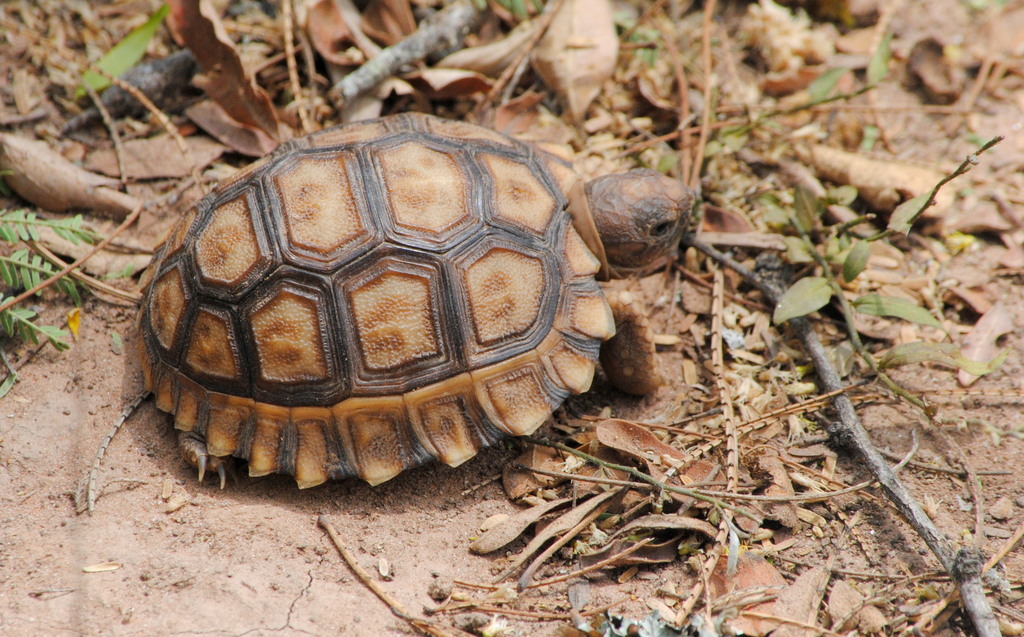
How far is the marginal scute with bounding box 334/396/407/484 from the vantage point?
10.3 feet

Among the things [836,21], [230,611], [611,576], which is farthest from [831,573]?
[836,21]

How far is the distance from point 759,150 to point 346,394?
122 inches

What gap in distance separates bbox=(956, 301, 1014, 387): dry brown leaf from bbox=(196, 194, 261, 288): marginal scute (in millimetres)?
3423

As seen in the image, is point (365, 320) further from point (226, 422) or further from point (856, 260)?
point (856, 260)

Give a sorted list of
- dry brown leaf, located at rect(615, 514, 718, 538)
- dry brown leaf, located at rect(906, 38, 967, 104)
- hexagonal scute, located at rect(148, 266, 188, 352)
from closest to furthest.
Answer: dry brown leaf, located at rect(615, 514, 718, 538)
hexagonal scute, located at rect(148, 266, 188, 352)
dry brown leaf, located at rect(906, 38, 967, 104)

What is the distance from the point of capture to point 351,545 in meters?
3.02

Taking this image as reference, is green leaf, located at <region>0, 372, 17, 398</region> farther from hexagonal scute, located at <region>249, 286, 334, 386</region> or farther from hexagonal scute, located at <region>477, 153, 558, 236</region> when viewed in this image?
hexagonal scute, located at <region>477, 153, 558, 236</region>

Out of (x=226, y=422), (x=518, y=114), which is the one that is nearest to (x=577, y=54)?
(x=518, y=114)

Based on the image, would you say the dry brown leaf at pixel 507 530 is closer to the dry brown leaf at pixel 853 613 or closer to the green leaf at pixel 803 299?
the dry brown leaf at pixel 853 613

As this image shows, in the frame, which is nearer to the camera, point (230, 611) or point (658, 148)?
point (230, 611)

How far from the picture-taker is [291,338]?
3.09 m

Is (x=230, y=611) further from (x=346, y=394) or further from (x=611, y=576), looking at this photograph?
(x=611, y=576)

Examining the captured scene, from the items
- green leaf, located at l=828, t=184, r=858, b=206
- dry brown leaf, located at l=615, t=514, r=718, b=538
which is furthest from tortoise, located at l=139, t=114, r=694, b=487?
green leaf, located at l=828, t=184, r=858, b=206

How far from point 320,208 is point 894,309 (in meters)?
2.77
